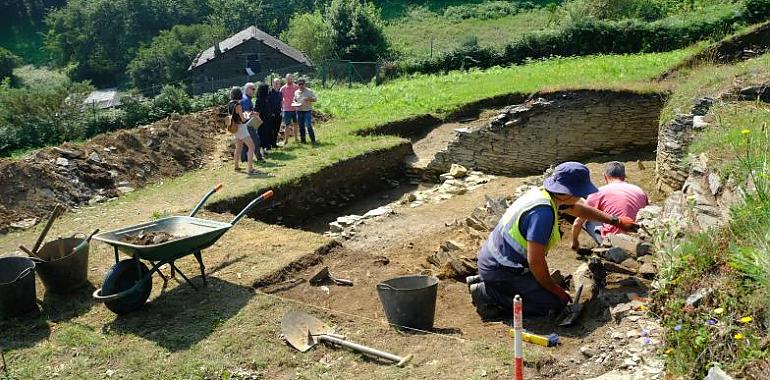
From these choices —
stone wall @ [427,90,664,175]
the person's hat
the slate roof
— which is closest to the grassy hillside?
the person's hat

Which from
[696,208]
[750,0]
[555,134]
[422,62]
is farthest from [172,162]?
[750,0]

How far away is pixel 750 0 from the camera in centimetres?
2131

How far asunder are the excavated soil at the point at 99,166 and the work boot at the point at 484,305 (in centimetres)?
738

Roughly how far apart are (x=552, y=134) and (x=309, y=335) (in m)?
10.4

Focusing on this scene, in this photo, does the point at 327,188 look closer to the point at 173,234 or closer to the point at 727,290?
the point at 173,234

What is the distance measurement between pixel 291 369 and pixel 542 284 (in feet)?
7.53

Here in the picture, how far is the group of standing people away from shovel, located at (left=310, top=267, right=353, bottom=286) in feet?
17.7

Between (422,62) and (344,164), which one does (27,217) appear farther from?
(422,62)

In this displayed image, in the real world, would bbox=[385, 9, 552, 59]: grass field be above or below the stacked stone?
above

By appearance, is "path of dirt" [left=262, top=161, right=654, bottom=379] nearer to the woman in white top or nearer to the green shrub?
the woman in white top

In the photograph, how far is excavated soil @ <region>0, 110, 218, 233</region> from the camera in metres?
10.6

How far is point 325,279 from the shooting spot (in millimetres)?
7570

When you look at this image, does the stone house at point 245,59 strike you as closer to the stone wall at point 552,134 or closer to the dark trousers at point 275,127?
the dark trousers at point 275,127

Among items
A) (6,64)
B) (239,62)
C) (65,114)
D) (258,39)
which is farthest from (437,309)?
(6,64)
